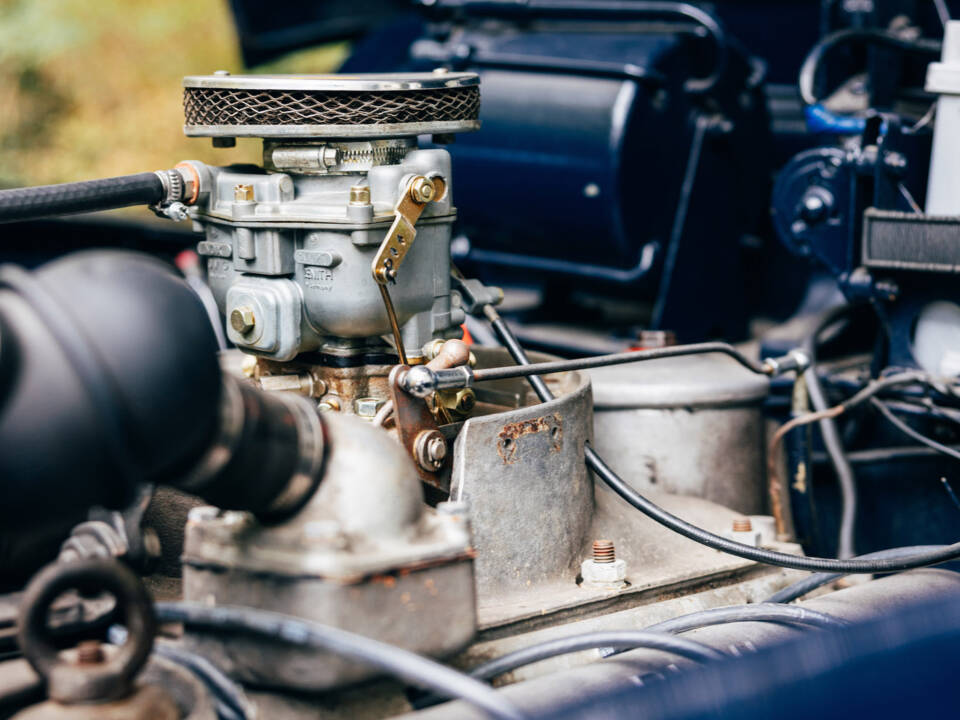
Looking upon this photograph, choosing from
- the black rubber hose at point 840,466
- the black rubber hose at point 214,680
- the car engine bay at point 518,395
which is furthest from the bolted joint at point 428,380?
the black rubber hose at point 840,466

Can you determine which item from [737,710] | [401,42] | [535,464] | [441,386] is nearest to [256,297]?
[441,386]

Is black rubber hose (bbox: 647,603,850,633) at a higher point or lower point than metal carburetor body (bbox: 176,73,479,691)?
lower

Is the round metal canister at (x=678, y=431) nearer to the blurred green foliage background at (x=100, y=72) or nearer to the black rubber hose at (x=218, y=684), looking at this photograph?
the black rubber hose at (x=218, y=684)

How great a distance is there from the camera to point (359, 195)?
136 cm

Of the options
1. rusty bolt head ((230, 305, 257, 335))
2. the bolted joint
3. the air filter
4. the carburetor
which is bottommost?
the bolted joint

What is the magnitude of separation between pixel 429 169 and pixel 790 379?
0.87 m

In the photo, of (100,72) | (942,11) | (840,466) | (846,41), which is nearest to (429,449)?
(840,466)

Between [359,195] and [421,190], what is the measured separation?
7cm

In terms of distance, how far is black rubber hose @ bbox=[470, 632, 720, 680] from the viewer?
1152 mm

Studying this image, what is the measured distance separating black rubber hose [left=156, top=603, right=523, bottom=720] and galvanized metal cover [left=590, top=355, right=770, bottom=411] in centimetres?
84

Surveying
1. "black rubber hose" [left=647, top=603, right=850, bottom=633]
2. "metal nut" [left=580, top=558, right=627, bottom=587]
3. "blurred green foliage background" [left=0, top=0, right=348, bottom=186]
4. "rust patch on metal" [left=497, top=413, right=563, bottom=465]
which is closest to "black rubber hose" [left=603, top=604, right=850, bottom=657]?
"black rubber hose" [left=647, top=603, right=850, bottom=633]

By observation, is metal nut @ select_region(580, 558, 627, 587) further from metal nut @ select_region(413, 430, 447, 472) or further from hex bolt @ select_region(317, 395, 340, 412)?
hex bolt @ select_region(317, 395, 340, 412)

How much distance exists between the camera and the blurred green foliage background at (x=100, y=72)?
726cm

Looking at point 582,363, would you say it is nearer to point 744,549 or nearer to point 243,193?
point 744,549
